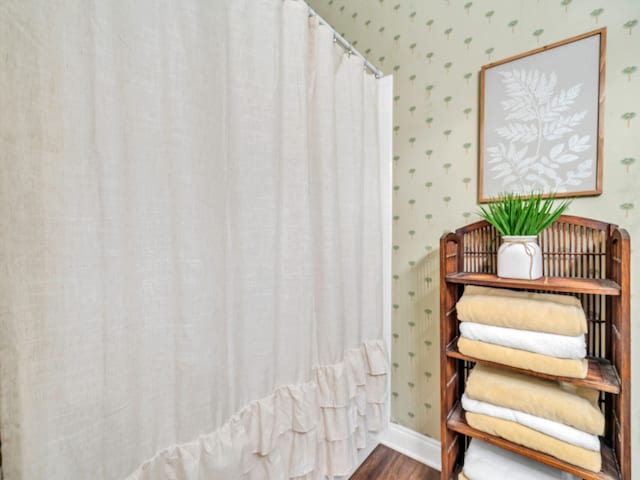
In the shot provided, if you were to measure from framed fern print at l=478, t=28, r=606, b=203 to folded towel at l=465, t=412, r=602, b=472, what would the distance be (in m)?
0.81

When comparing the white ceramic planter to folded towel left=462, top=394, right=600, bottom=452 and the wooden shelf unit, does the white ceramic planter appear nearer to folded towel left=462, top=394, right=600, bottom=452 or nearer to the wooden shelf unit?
the wooden shelf unit

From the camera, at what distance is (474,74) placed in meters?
1.22

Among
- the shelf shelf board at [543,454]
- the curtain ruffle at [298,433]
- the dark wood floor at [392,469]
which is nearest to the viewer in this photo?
the curtain ruffle at [298,433]

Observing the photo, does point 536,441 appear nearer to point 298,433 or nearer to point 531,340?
point 531,340

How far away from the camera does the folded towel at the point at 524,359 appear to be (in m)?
0.84

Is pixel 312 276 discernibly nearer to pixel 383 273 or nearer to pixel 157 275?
pixel 157 275

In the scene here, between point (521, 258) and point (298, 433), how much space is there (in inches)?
36.8

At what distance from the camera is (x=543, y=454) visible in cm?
90

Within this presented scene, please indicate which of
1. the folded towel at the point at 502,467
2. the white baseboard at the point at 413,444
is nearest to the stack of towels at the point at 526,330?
the folded towel at the point at 502,467

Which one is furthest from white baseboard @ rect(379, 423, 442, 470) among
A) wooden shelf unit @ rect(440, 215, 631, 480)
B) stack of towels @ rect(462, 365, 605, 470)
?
stack of towels @ rect(462, 365, 605, 470)

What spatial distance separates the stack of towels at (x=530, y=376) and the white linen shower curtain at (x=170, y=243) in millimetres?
487

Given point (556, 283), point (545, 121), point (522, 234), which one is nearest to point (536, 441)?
point (556, 283)

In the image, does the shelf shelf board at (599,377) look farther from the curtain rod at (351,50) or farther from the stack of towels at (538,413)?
the curtain rod at (351,50)

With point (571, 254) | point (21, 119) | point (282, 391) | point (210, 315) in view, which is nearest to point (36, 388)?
point (210, 315)
